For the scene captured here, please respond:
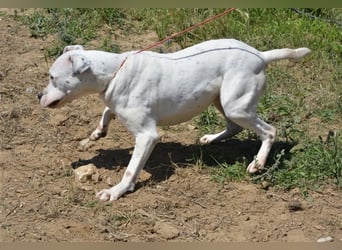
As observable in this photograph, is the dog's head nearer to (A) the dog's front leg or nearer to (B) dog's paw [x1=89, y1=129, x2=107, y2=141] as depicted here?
(A) the dog's front leg

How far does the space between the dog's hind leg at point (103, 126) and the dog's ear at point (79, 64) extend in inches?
28.4

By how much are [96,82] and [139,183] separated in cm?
85

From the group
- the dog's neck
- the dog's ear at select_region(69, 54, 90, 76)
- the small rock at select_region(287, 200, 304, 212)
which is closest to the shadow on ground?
the small rock at select_region(287, 200, 304, 212)

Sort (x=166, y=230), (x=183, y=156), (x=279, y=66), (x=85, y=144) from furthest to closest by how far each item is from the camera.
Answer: (x=279, y=66) → (x=85, y=144) → (x=183, y=156) → (x=166, y=230)

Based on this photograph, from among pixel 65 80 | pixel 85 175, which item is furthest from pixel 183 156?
pixel 65 80

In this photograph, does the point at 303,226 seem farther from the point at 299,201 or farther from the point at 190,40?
the point at 190,40

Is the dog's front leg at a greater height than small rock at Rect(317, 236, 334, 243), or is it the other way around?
the dog's front leg

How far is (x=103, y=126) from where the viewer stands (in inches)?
240

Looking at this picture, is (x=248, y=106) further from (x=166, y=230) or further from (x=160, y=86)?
(x=166, y=230)

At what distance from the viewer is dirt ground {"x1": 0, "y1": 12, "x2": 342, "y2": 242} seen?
5.06 m

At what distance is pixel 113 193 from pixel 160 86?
0.89 m

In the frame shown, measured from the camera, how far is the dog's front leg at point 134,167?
17.7 ft

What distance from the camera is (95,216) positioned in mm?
5180

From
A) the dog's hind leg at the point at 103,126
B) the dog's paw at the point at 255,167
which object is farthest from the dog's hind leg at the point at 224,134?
the dog's hind leg at the point at 103,126
